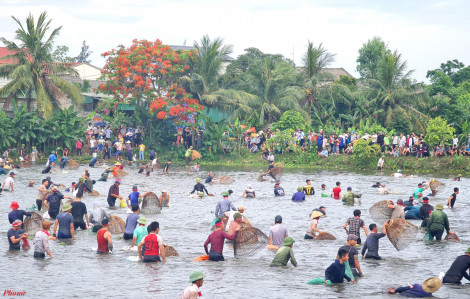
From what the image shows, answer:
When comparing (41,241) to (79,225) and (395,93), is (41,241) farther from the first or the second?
(395,93)

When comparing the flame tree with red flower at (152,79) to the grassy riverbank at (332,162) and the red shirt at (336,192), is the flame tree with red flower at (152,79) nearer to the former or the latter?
the grassy riverbank at (332,162)

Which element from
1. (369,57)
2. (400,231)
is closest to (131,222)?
(400,231)

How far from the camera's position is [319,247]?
23.8 metres

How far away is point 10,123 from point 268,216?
29.9 metres

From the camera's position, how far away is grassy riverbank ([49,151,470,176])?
1875 inches

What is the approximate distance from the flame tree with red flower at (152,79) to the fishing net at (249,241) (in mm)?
34104

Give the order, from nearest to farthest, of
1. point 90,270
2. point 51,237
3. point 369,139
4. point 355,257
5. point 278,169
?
point 355,257 → point 90,270 → point 51,237 → point 278,169 → point 369,139

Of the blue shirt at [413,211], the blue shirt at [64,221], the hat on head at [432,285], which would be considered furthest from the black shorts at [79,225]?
the hat on head at [432,285]

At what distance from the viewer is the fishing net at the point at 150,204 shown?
30023 mm

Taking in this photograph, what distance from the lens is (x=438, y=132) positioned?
1903 inches

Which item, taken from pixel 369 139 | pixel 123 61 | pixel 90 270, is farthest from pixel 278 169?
pixel 90 270

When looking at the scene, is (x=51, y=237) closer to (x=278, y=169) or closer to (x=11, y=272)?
(x=11, y=272)

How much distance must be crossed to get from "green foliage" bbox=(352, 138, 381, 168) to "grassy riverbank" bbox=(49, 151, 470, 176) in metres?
0.20

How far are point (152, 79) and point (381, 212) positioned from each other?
33.8m
